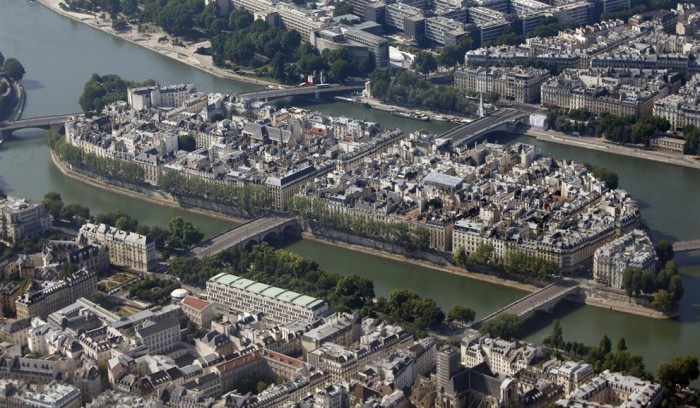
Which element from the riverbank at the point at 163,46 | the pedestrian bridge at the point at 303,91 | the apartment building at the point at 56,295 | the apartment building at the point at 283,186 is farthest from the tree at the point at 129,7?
the apartment building at the point at 56,295

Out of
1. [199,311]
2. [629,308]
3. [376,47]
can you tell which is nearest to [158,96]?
[376,47]

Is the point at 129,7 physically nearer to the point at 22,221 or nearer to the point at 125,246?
the point at 22,221

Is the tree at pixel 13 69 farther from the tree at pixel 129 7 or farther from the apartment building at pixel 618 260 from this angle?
the apartment building at pixel 618 260

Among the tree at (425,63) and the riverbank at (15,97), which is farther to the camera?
the tree at (425,63)

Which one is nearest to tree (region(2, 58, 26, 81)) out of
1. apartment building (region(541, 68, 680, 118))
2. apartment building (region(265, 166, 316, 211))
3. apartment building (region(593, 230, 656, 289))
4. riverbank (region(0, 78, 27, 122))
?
riverbank (region(0, 78, 27, 122))

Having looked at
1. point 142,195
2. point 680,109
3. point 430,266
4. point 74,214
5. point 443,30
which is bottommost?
point 430,266

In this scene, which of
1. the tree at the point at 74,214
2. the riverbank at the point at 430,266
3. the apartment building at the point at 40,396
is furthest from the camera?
the tree at the point at 74,214
